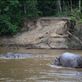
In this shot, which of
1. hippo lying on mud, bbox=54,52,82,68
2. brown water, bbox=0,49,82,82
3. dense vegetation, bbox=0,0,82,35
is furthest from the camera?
dense vegetation, bbox=0,0,82,35

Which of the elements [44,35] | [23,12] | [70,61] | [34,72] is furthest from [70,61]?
[23,12]

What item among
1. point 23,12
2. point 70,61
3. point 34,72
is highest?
point 34,72

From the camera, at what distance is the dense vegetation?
145 ft

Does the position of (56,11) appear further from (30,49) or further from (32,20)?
(30,49)

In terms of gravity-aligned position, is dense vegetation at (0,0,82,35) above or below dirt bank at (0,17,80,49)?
above

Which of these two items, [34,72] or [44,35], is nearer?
[34,72]

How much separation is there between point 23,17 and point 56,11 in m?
5.26

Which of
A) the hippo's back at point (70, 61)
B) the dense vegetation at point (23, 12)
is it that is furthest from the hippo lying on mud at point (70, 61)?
the dense vegetation at point (23, 12)

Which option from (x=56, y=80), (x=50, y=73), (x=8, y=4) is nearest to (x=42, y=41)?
(x=8, y=4)

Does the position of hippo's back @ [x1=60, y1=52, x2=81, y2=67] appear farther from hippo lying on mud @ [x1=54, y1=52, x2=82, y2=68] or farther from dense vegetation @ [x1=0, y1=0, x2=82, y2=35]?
dense vegetation @ [x1=0, y1=0, x2=82, y2=35]

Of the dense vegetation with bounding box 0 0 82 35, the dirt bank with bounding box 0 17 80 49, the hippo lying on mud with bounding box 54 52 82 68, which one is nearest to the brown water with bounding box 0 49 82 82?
the hippo lying on mud with bounding box 54 52 82 68

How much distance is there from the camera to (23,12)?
153 feet

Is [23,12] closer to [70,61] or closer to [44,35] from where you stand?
[44,35]

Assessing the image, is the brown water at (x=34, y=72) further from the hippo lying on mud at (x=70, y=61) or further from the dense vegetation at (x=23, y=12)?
the dense vegetation at (x=23, y=12)
